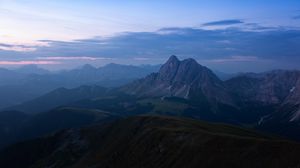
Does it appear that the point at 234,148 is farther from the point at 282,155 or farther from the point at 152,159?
the point at 152,159

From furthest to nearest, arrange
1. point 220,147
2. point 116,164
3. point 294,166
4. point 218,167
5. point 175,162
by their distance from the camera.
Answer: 1. point 116,164
2. point 175,162
3. point 220,147
4. point 218,167
5. point 294,166

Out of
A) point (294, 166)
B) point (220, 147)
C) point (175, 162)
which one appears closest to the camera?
point (294, 166)

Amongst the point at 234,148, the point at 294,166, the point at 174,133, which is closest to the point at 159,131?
the point at 174,133

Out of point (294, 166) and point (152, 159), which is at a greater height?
point (294, 166)

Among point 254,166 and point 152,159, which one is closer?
point 254,166

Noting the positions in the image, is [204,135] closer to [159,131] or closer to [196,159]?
[196,159]

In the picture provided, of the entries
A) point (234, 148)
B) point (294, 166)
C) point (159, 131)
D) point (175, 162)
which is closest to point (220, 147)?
point (234, 148)

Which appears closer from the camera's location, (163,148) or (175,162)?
(175,162)

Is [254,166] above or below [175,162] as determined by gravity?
above

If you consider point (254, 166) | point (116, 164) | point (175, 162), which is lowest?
point (116, 164)
